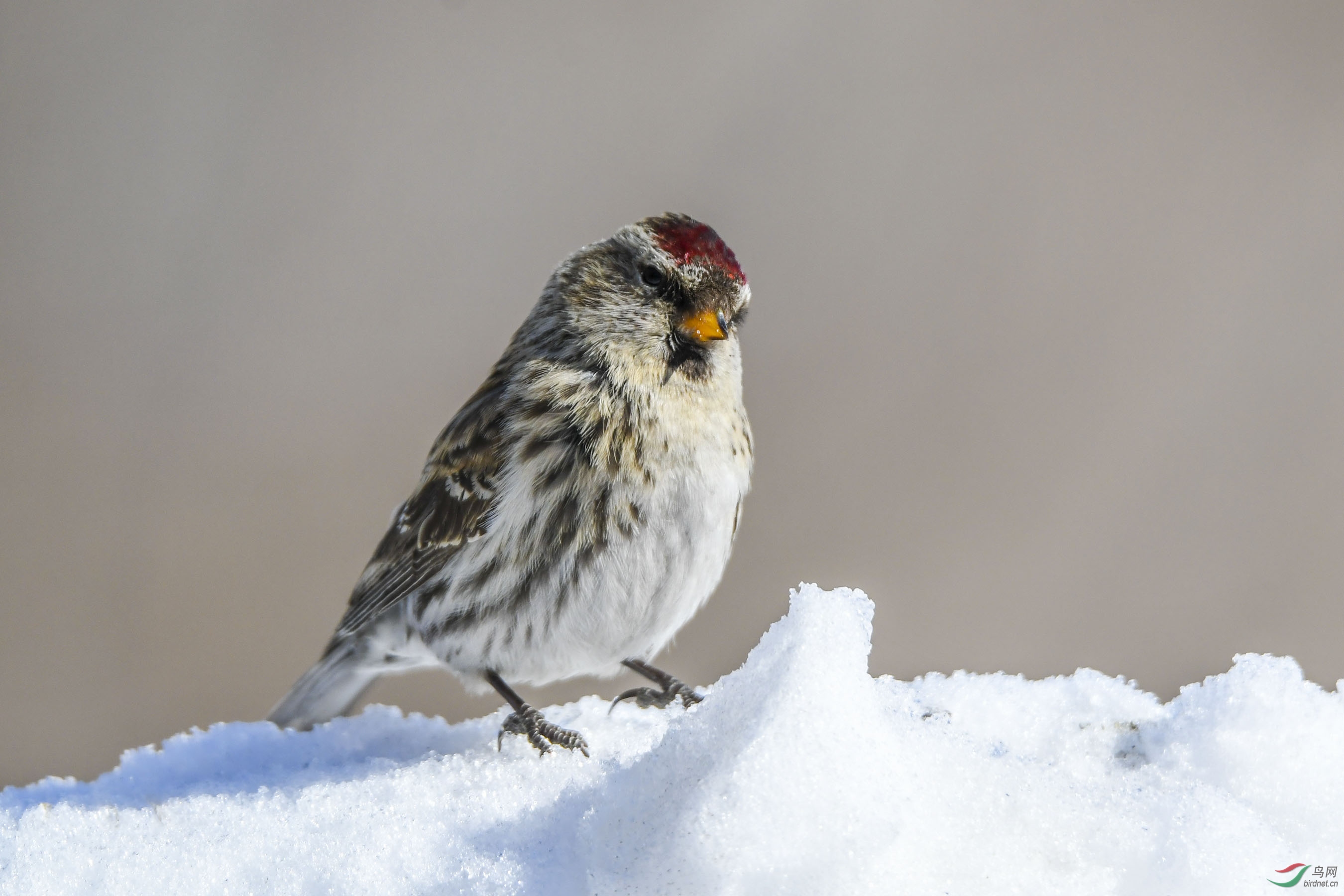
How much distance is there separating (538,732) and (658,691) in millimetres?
459

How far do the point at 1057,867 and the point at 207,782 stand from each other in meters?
1.22

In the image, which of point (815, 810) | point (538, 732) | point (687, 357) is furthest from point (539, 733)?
point (815, 810)

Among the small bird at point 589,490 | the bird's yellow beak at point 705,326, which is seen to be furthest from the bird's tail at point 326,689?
the bird's yellow beak at point 705,326

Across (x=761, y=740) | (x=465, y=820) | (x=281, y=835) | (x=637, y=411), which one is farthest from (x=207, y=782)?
(x=761, y=740)

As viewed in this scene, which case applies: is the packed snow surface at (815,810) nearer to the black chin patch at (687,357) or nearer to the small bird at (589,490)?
the small bird at (589,490)

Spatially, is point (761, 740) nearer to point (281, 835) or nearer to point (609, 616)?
point (281, 835)

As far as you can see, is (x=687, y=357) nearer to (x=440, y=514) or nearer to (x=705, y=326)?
(x=705, y=326)

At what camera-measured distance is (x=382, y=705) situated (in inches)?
75.4

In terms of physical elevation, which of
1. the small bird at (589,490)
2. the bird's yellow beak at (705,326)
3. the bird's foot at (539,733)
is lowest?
the bird's foot at (539,733)

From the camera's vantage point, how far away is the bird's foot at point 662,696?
209 centimetres

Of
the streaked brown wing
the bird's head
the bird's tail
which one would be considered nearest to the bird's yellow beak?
the bird's head

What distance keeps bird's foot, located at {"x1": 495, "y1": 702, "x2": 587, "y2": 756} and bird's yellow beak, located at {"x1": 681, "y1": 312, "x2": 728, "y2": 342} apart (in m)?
0.69

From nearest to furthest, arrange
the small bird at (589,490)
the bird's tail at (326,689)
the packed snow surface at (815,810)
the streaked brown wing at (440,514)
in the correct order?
the packed snow surface at (815,810)
the small bird at (589,490)
the streaked brown wing at (440,514)
the bird's tail at (326,689)

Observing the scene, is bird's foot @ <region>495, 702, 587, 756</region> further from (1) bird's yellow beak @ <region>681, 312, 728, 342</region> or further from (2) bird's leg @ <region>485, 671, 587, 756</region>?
(1) bird's yellow beak @ <region>681, 312, 728, 342</region>
